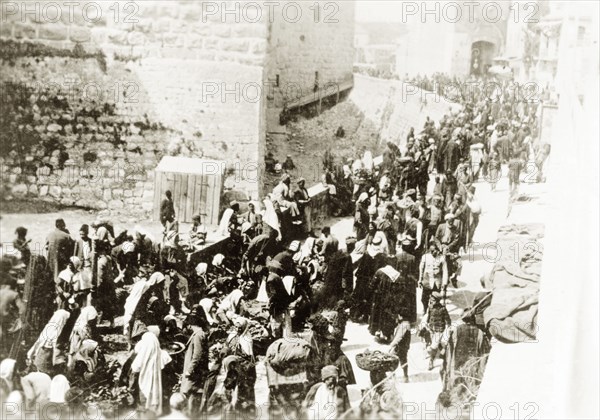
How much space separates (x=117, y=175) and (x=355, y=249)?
2.21 metres

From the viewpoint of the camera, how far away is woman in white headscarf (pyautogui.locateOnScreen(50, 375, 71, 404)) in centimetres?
557

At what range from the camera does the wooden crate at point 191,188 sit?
6.23 meters

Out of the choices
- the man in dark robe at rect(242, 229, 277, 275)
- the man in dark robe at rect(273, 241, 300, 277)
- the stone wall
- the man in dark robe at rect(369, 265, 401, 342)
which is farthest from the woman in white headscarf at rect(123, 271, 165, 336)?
the stone wall

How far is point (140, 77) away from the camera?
20.4 feet

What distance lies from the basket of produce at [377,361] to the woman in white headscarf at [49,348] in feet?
7.79

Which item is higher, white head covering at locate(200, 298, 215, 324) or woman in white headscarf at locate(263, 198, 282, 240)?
woman in white headscarf at locate(263, 198, 282, 240)

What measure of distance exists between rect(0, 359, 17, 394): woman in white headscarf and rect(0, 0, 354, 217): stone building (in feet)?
4.78

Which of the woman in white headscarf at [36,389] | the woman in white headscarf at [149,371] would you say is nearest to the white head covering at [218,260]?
the woman in white headscarf at [149,371]

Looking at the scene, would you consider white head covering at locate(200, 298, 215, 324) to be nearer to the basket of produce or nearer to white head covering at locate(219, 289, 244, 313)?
white head covering at locate(219, 289, 244, 313)

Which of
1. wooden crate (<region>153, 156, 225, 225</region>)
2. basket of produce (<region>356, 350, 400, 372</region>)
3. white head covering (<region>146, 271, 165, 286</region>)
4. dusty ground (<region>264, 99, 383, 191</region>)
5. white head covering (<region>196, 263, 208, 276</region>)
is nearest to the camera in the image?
basket of produce (<region>356, 350, 400, 372</region>)

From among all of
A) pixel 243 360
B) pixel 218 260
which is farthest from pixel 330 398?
pixel 218 260

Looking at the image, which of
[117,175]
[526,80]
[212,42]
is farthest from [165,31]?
[526,80]

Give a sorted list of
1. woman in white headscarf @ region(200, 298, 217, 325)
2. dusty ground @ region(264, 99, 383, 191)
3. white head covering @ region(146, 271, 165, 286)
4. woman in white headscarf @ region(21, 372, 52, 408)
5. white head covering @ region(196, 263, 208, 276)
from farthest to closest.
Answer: dusty ground @ region(264, 99, 383, 191), white head covering @ region(196, 263, 208, 276), white head covering @ region(146, 271, 165, 286), woman in white headscarf @ region(200, 298, 217, 325), woman in white headscarf @ region(21, 372, 52, 408)

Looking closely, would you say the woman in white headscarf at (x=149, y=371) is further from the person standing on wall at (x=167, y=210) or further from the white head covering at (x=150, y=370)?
the person standing on wall at (x=167, y=210)
